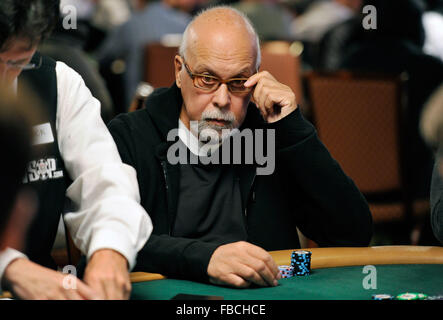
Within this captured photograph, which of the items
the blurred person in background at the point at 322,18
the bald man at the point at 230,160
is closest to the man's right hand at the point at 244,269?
the bald man at the point at 230,160

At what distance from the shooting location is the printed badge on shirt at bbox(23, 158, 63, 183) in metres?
1.90

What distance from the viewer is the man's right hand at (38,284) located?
4.75 feet

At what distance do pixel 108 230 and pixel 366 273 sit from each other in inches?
30.0

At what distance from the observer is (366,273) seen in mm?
1956

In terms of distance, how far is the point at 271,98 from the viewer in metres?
2.38

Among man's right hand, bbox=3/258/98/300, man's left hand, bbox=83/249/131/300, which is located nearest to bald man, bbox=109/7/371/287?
man's left hand, bbox=83/249/131/300

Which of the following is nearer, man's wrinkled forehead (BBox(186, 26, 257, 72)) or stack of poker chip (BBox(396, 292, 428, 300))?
stack of poker chip (BBox(396, 292, 428, 300))

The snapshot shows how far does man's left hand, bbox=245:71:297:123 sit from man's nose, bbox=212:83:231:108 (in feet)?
0.27

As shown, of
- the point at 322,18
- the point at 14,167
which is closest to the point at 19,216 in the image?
the point at 14,167

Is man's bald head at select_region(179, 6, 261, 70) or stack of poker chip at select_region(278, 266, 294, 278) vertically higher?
man's bald head at select_region(179, 6, 261, 70)

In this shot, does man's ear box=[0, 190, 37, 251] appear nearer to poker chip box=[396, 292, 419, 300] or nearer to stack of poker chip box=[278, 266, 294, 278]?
poker chip box=[396, 292, 419, 300]

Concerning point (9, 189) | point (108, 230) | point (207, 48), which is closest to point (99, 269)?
point (108, 230)

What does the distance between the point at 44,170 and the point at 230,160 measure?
76 cm
